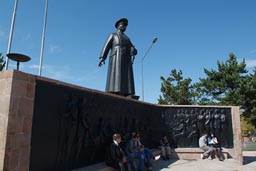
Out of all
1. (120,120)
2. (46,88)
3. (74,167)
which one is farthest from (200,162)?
(46,88)

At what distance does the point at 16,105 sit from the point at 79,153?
245cm

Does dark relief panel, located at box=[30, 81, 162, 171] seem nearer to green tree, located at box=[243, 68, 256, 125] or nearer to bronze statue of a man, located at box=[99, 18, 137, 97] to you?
bronze statue of a man, located at box=[99, 18, 137, 97]

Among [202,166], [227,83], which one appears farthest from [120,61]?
[227,83]

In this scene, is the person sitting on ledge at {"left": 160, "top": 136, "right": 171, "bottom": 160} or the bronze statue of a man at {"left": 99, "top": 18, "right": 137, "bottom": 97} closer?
the bronze statue of a man at {"left": 99, "top": 18, "right": 137, "bottom": 97}

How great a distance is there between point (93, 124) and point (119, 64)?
12.7 feet

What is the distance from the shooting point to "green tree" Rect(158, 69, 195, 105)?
33188 mm

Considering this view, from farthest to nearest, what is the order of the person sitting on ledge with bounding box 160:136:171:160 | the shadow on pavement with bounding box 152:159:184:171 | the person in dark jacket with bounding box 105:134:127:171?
the person sitting on ledge with bounding box 160:136:171:160 → the shadow on pavement with bounding box 152:159:184:171 → the person in dark jacket with bounding box 105:134:127:171

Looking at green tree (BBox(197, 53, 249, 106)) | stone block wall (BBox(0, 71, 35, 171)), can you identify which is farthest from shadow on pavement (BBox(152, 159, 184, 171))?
green tree (BBox(197, 53, 249, 106))

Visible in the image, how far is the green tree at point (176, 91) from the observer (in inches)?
1307

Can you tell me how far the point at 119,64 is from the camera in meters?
10.7

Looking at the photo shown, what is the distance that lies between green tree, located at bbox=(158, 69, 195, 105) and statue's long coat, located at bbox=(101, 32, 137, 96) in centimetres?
2312

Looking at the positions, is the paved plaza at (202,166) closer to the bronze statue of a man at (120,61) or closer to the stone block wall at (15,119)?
the bronze statue of a man at (120,61)

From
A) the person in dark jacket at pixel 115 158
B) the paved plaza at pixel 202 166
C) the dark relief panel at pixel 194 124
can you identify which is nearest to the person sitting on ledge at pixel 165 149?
the paved plaza at pixel 202 166

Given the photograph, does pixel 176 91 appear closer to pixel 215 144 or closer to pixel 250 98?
pixel 250 98
